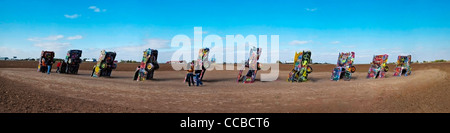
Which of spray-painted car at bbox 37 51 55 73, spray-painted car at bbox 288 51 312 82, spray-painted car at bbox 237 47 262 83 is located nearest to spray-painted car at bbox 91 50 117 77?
spray-painted car at bbox 37 51 55 73

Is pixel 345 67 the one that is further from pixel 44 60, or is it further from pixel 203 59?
pixel 44 60

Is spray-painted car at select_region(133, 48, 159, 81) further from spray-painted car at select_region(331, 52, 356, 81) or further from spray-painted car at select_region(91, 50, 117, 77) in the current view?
spray-painted car at select_region(331, 52, 356, 81)

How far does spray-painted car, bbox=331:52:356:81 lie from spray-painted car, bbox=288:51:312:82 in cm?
266

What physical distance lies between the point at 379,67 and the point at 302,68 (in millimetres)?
6807

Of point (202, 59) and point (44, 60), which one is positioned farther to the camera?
point (44, 60)

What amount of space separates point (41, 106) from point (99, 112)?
148 cm

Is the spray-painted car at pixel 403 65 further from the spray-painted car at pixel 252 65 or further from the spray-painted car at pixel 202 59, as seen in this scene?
the spray-painted car at pixel 202 59

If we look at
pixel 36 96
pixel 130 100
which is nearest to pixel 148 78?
pixel 130 100

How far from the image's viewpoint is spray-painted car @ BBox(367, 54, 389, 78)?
20875mm

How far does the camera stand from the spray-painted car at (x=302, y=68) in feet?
64.7

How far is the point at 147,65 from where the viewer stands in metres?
21.0

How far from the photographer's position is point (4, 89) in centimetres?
814

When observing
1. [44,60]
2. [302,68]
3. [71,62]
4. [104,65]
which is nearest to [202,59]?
Answer: [302,68]
